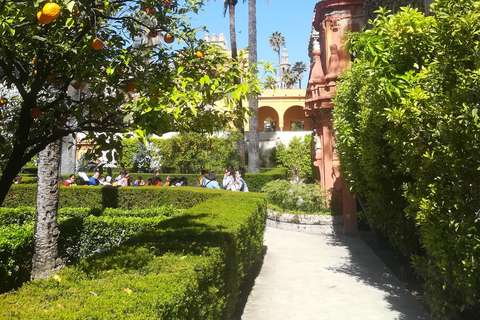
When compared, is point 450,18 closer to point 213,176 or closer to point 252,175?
point 213,176

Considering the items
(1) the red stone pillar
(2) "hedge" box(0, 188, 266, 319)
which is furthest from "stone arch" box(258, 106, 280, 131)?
(2) "hedge" box(0, 188, 266, 319)

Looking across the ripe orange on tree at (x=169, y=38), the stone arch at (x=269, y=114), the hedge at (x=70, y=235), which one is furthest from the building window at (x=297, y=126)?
the ripe orange on tree at (x=169, y=38)

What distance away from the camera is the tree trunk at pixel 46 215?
6559mm

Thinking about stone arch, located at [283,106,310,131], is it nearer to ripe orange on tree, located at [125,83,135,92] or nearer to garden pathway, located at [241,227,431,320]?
garden pathway, located at [241,227,431,320]

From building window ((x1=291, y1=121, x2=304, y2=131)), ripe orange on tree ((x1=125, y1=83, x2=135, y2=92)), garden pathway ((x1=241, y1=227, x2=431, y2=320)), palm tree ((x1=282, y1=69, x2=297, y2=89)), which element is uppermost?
palm tree ((x1=282, y1=69, x2=297, y2=89))

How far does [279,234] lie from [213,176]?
2976 millimetres

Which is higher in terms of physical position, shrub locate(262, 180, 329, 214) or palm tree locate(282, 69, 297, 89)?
palm tree locate(282, 69, 297, 89)

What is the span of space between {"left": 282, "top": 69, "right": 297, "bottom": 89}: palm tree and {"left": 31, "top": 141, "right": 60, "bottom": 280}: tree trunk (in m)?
61.0

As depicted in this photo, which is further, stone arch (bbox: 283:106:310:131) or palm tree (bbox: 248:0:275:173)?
stone arch (bbox: 283:106:310:131)

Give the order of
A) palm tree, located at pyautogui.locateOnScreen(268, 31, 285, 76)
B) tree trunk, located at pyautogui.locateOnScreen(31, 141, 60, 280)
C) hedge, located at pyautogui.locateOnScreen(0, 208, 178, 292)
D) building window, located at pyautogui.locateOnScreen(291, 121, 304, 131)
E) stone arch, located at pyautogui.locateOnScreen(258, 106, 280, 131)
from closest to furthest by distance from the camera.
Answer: hedge, located at pyautogui.locateOnScreen(0, 208, 178, 292), tree trunk, located at pyautogui.locateOnScreen(31, 141, 60, 280), stone arch, located at pyautogui.locateOnScreen(258, 106, 280, 131), building window, located at pyautogui.locateOnScreen(291, 121, 304, 131), palm tree, located at pyautogui.locateOnScreen(268, 31, 285, 76)

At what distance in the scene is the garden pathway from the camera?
240 inches

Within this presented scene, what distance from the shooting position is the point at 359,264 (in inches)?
352

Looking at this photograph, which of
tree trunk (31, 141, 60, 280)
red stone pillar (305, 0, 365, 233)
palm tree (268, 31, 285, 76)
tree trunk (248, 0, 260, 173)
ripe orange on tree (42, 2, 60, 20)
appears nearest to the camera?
ripe orange on tree (42, 2, 60, 20)

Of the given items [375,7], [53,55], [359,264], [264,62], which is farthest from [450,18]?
[375,7]
